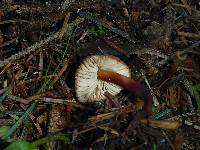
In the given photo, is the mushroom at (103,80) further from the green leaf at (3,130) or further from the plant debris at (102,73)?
the green leaf at (3,130)

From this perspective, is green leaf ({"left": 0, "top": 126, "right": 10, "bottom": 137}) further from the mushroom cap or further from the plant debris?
the mushroom cap

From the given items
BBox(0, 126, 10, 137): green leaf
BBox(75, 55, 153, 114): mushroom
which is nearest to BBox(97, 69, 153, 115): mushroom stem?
BBox(75, 55, 153, 114): mushroom

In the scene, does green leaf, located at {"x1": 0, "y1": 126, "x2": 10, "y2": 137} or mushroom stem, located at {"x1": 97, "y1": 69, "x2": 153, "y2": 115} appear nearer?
green leaf, located at {"x1": 0, "y1": 126, "x2": 10, "y2": 137}

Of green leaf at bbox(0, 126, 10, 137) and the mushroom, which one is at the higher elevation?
the mushroom

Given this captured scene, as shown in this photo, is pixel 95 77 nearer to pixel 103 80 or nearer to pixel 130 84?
pixel 103 80

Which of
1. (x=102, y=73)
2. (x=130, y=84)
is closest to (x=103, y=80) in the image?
(x=102, y=73)
